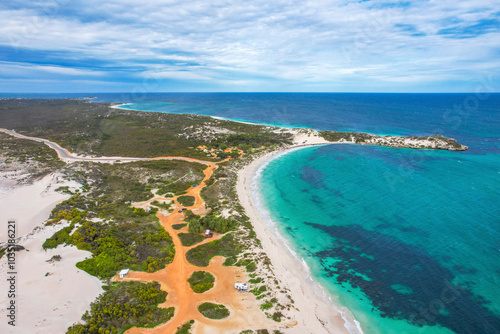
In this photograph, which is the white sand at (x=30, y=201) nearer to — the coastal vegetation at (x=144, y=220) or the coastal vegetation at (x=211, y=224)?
the coastal vegetation at (x=144, y=220)

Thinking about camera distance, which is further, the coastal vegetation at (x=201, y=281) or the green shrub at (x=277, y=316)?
the coastal vegetation at (x=201, y=281)

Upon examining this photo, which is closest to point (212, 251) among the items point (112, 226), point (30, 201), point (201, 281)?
point (201, 281)

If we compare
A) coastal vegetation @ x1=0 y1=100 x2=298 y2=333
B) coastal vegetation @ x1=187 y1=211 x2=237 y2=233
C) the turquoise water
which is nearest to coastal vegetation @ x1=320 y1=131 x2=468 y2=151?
the turquoise water

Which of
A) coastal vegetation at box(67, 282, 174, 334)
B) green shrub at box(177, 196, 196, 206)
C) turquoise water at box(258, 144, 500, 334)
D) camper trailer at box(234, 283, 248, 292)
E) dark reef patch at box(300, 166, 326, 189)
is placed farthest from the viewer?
dark reef patch at box(300, 166, 326, 189)

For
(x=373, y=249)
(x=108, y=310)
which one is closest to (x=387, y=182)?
(x=373, y=249)

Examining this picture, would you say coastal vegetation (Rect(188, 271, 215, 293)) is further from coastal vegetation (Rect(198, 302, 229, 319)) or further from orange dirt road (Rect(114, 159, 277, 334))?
coastal vegetation (Rect(198, 302, 229, 319))

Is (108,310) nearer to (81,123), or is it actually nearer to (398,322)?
(398,322)

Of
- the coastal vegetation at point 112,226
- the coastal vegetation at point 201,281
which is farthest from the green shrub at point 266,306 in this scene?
the coastal vegetation at point 112,226
